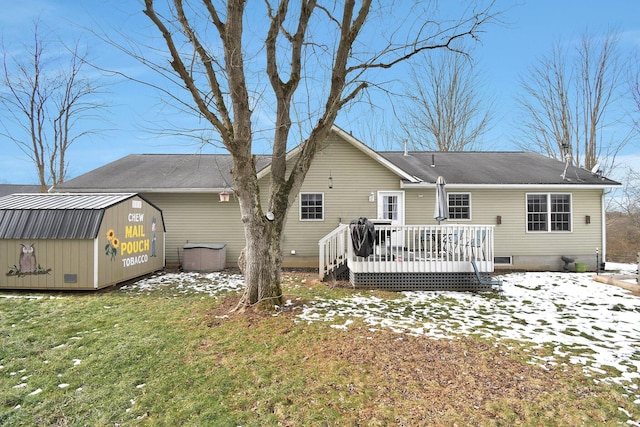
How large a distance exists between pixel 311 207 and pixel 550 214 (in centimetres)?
850

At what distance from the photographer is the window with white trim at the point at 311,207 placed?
11891 mm

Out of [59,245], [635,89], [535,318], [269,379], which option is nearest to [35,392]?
[269,379]

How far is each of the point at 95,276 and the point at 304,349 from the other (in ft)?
20.1

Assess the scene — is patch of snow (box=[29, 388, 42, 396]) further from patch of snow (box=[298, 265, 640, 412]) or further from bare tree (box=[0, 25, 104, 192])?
bare tree (box=[0, 25, 104, 192])

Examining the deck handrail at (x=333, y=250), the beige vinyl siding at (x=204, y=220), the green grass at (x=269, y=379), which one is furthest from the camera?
the beige vinyl siding at (x=204, y=220)

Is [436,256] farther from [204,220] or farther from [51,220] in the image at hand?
[51,220]

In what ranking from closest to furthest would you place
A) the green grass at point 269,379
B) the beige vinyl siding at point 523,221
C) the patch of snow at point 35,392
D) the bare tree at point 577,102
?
the green grass at point 269,379 → the patch of snow at point 35,392 → the beige vinyl siding at point 523,221 → the bare tree at point 577,102

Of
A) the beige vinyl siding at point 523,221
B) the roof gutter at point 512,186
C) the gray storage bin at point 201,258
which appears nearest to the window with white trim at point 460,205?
the beige vinyl siding at point 523,221

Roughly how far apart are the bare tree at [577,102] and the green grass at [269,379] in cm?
2029

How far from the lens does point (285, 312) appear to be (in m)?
6.11

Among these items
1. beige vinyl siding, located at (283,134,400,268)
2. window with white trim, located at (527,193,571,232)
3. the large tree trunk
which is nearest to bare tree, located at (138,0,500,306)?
the large tree trunk

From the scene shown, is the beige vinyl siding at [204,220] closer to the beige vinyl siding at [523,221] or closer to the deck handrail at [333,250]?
the deck handrail at [333,250]

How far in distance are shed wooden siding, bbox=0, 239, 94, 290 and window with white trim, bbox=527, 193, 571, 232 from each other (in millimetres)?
13561

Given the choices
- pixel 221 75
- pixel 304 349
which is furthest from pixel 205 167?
pixel 304 349
